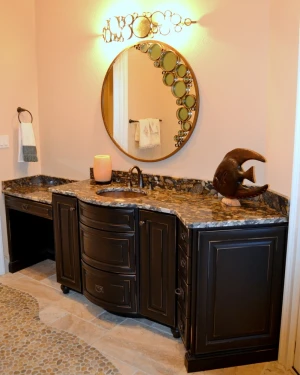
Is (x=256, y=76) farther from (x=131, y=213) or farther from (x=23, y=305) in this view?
(x=23, y=305)

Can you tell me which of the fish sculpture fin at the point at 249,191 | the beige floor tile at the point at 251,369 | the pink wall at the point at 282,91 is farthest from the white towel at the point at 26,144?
the beige floor tile at the point at 251,369

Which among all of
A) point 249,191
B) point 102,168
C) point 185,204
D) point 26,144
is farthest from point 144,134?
point 26,144

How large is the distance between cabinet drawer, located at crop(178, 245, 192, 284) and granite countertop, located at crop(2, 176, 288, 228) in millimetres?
213

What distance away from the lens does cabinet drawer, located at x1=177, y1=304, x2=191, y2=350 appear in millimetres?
2062

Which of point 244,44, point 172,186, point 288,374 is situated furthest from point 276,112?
point 288,374

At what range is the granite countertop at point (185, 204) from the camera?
77.2 inches

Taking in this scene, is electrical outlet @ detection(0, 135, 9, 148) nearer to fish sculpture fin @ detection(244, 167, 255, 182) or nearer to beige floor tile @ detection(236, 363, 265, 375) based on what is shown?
fish sculpture fin @ detection(244, 167, 255, 182)

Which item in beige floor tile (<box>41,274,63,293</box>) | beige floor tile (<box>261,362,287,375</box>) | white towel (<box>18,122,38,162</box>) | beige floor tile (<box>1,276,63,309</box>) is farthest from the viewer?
white towel (<box>18,122,38,162</box>)

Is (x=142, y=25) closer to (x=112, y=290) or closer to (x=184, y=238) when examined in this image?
(x=184, y=238)

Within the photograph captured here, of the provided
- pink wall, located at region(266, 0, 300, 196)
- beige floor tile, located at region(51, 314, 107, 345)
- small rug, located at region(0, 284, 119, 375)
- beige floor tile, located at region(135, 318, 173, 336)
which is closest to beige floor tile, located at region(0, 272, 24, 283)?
small rug, located at region(0, 284, 119, 375)

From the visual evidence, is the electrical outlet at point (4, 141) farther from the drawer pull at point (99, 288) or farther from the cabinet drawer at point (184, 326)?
the cabinet drawer at point (184, 326)

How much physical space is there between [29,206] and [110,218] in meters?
1.03

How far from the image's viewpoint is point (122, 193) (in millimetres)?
2785

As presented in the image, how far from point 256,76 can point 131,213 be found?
1182 mm
